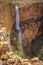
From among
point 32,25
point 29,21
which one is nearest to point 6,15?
point 29,21

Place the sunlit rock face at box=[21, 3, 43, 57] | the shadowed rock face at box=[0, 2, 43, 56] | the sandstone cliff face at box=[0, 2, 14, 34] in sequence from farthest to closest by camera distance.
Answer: the sunlit rock face at box=[21, 3, 43, 57] < the shadowed rock face at box=[0, 2, 43, 56] < the sandstone cliff face at box=[0, 2, 14, 34]

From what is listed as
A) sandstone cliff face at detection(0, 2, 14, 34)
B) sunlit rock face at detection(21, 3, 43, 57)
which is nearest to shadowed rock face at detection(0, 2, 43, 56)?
sunlit rock face at detection(21, 3, 43, 57)

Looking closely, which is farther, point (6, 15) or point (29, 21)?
point (29, 21)

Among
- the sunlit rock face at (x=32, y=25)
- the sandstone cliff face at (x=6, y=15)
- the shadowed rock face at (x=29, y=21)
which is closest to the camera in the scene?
the sandstone cliff face at (x=6, y=15)

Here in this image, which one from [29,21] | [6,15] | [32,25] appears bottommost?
[32,25]

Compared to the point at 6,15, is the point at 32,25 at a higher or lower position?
lower

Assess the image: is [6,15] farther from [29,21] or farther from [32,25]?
[32,25]

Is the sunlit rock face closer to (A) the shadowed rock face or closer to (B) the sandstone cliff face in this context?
(A) the shadowed rock face

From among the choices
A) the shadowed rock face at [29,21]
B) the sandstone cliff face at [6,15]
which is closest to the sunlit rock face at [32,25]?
the shadowed rock face at [29,21]

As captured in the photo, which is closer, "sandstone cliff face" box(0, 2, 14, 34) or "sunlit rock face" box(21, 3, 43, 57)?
"sandstone cliff face" box(0, 2, 14, 34)

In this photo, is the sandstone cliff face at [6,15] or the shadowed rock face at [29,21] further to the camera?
the shadowed rock face at [29,21]

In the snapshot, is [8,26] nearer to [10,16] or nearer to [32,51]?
[10,16]

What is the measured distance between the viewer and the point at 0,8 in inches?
504

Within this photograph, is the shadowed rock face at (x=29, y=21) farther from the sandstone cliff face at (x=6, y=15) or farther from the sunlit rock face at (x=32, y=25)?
the sandstone cliff face at (x=6, y=15)
